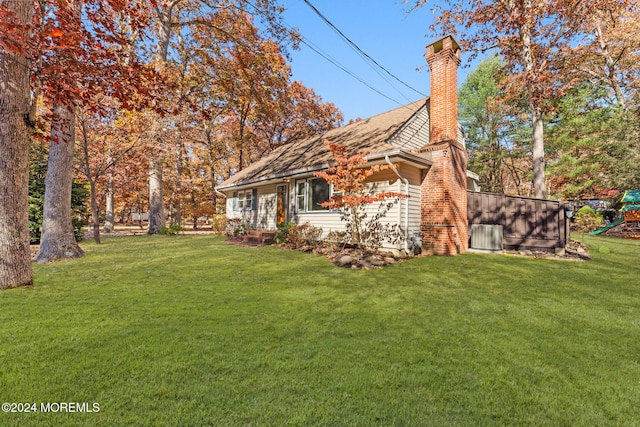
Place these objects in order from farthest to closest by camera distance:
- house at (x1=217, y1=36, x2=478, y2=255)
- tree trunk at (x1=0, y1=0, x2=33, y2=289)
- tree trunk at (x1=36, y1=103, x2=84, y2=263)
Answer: house at (x1=217, y1=36, x2=478, y2=255)
tree trunk at (x1=36, y1=103, x2=84, y2=263)
tree trunk at (x1=0, y1=0, x2=33, y2=289)

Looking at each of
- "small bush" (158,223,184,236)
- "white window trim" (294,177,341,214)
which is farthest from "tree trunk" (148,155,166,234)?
"white window trim" (294,177,341,214)

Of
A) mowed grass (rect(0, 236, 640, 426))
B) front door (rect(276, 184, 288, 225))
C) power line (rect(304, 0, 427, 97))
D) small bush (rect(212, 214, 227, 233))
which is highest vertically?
power line (rect(304, 0, 427, 97))

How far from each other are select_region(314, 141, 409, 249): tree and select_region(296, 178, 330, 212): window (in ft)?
4.07

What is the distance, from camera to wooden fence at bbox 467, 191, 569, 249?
8812mm

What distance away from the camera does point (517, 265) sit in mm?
6898

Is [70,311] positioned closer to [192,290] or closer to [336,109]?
[192,290]

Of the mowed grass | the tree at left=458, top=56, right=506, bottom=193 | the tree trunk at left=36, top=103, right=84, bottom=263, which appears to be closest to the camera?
the mowed grass

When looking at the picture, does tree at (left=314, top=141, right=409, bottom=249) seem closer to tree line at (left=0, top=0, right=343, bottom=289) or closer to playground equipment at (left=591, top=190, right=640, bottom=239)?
tree line at (left=0, top=0, right=343, bottom=289)

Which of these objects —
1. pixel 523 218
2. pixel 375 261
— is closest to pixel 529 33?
pixel 523 218

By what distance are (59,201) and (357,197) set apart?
8757mm

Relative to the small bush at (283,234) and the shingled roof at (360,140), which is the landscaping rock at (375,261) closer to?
the shingled roof at (360,140)

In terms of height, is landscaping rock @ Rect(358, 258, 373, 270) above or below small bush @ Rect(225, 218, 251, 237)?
below

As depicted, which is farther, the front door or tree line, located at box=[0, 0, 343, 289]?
the front door

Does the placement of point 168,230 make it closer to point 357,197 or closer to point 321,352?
point 357,197
